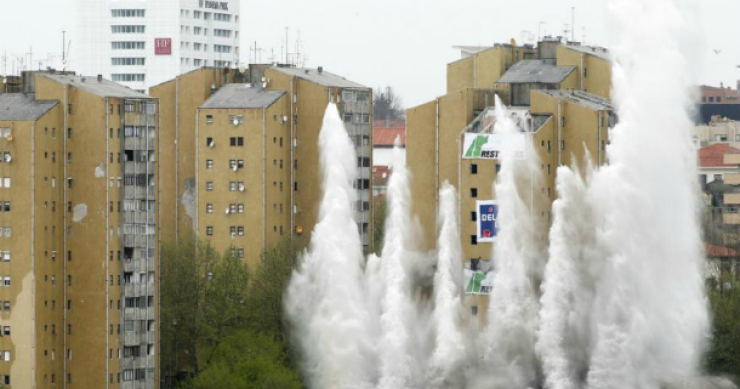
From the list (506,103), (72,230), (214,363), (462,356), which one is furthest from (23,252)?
(506,103)

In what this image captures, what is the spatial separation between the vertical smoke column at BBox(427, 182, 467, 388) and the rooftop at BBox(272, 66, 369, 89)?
20.2 m

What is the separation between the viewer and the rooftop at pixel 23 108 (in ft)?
434

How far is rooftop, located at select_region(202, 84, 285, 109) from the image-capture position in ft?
536

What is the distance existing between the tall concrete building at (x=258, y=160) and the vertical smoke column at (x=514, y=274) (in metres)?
21.3

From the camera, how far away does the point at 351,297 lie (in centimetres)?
14300

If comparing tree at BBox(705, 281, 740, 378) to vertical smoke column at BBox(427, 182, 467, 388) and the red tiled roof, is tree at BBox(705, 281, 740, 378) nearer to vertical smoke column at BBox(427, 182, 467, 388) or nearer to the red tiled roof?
vertical smoke column at BBox(427, 182, 467, 388)

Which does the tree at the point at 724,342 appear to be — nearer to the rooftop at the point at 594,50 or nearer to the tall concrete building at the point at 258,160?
the rooftop at the point at 594,50

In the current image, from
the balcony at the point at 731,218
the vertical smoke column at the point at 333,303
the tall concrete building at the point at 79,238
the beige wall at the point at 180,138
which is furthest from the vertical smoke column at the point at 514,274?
the balcony at the point at 731,218

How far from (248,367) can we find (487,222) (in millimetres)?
18061

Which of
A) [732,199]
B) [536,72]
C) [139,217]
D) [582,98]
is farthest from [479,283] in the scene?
[732,199]

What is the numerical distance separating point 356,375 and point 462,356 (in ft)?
21.1

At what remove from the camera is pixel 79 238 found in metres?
134

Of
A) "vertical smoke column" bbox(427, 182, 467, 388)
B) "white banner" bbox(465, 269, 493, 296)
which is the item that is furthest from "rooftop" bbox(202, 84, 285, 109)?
"white banner" bbox(465, 269, 493, 296)

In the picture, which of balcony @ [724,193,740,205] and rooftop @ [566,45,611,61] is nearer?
rooftop @ [566,45,611,61]
